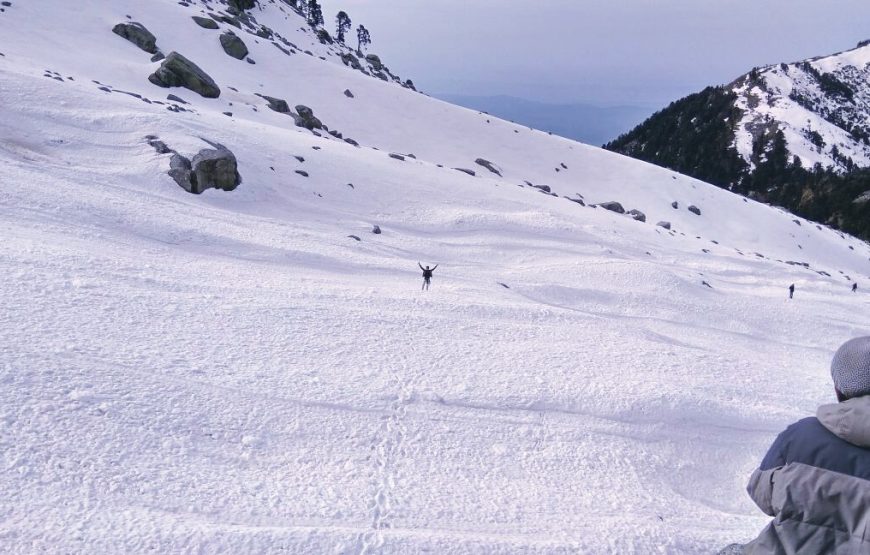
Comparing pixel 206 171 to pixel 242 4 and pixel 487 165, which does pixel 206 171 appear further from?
pixel 242 4

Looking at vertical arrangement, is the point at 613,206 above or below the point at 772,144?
below

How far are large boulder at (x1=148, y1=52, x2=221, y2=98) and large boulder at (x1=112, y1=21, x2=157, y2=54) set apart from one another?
8.88 meters

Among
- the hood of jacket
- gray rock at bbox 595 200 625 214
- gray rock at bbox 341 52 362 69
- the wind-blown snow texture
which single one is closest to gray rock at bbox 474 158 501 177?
gray rock at bbox 595 200 625 214

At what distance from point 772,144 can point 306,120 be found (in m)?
166

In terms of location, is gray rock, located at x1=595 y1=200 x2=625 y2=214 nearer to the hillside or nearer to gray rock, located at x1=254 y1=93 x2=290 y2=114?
gray rock, located at x1=254 y1=93 x2=290 y2=114

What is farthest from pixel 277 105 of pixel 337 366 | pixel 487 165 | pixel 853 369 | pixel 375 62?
pixel 375 62

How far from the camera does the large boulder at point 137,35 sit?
43.4m

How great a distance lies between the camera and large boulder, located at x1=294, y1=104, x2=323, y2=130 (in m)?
39.4

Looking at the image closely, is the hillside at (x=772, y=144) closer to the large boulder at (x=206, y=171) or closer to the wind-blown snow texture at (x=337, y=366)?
the wind-blown snow texture at (x=337, y=366)

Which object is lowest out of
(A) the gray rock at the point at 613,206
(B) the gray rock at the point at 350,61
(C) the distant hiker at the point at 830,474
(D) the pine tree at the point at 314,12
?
(C) the distant hiker at the point at 830,474

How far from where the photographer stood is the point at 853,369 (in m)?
3.34

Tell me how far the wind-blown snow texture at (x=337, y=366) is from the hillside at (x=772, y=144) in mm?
123475

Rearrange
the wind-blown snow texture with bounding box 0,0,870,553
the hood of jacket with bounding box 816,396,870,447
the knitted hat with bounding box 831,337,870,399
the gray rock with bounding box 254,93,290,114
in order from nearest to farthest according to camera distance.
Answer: the hood of jacket with bounding box 816,396,870,447, the knitted hat with bounding box 831,337,870,399, the wind-blown snow texture with bounding box 0,0,870,553, the gray rock with bounding box 254,93,290,114

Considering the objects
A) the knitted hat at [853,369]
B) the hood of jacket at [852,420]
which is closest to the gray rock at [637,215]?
the knitted hat at [853,369]
